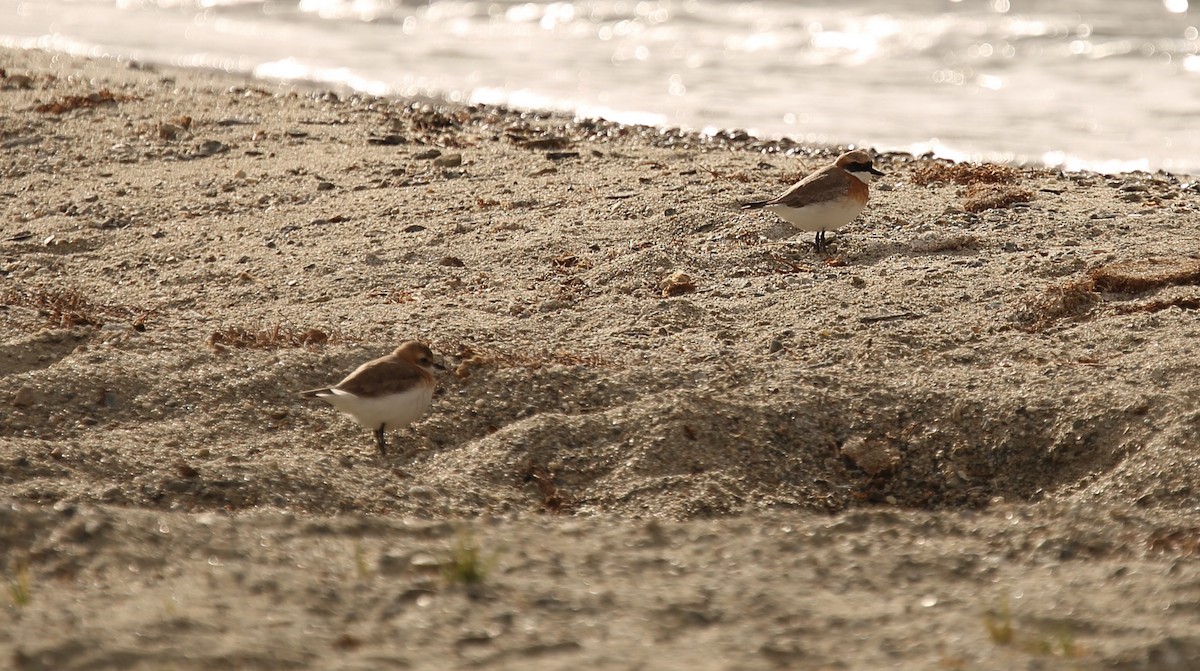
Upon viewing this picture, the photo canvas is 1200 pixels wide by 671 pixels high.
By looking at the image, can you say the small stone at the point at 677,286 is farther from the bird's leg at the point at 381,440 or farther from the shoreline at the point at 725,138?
the shoreline at the point at 725,138

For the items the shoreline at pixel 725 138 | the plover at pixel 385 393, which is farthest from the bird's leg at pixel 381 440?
the shoreline at pixel 725 138

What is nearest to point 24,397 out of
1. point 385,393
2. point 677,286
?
point 385,393

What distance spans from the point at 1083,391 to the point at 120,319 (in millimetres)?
4003

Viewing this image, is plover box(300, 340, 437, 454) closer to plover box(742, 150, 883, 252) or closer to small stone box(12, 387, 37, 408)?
small stone box(12, 387, 37, 408)

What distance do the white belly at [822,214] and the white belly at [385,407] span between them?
2421 mm

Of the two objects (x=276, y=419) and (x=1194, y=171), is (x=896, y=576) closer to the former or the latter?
(x=276, y=419)

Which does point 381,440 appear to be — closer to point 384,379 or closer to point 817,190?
point 384,379

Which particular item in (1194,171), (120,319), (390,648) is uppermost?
(1194,171)

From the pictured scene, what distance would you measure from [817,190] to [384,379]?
8.74 ft

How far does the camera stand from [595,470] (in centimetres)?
477

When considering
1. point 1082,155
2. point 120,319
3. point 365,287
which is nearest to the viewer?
point 120,319

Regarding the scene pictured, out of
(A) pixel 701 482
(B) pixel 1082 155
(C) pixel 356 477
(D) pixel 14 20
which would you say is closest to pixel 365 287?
(C) pixel 356 477

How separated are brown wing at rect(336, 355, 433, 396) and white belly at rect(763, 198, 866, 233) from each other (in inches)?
94.1

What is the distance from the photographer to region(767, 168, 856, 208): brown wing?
6.52m
